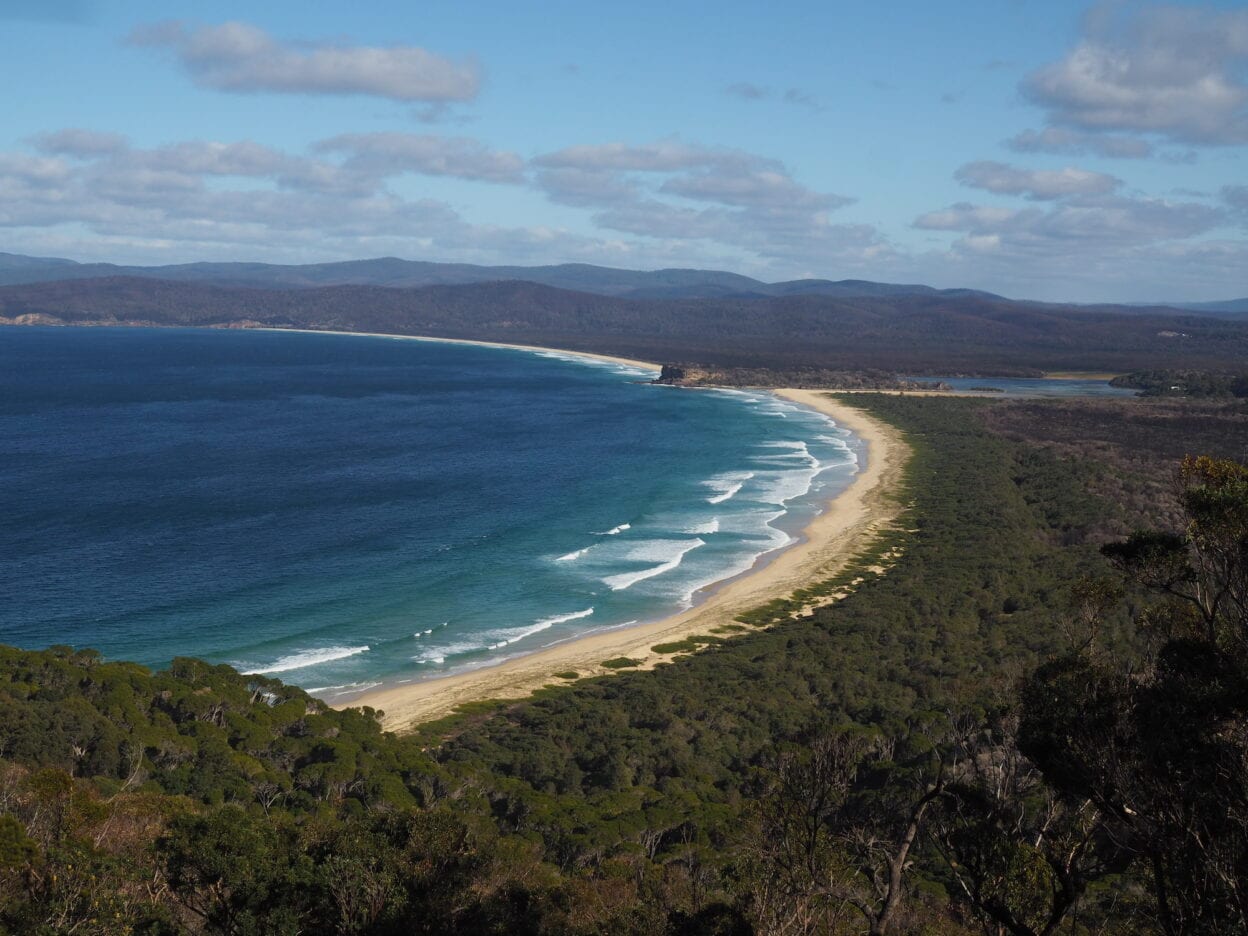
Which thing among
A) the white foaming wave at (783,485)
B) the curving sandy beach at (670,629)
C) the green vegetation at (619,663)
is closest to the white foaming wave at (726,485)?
the white foaming wave at (783,485)

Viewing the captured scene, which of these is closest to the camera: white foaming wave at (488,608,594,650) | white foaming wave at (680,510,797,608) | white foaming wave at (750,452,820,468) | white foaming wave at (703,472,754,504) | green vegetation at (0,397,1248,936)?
green vegetation at (0,397,1248,936)

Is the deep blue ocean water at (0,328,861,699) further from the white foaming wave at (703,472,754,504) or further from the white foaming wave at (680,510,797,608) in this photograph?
the white foaming wave at (703,472,754,504)

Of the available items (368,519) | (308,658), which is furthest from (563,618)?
(368,519)

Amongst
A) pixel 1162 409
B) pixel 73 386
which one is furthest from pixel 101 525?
pixel 1162 409

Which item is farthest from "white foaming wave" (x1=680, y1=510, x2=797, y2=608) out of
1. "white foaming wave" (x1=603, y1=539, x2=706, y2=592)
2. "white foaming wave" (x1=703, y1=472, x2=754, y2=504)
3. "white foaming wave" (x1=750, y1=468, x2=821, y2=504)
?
"white foaming wave" (x1=703, y1=472, x2=754, y2=504)

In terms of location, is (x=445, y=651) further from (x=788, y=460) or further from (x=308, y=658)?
(x=788, y=460)
